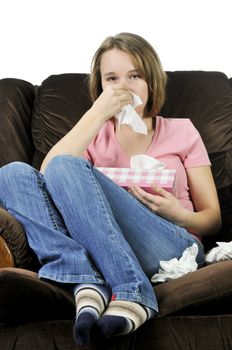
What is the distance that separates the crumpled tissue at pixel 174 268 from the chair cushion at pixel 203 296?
0.13 m

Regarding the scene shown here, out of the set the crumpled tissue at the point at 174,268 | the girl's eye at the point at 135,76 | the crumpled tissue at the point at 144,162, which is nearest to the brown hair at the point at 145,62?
the girl's eye at the point at 135,76

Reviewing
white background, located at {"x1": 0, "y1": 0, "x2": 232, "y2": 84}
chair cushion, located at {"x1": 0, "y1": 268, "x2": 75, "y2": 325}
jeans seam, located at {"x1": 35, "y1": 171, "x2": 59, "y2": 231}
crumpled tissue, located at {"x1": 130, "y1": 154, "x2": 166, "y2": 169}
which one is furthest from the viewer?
white background, located at {"x1": 0, "y1": 0, "x2": 232, "y2": 84}

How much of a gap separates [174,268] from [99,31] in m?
1.34

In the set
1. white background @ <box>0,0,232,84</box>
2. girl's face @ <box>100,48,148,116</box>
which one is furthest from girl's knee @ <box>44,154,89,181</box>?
white background @ <box>0,0,232,84</box>

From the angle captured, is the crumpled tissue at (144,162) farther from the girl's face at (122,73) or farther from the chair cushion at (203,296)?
the chair cushion at (203,296)

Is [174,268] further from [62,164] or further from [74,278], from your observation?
[62,164]

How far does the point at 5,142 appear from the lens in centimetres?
237

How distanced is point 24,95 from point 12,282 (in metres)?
1.21

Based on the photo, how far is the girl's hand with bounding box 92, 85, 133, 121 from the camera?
201 cm

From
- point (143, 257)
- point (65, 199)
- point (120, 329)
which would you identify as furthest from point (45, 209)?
point (120, 329)

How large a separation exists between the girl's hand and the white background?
68 cm

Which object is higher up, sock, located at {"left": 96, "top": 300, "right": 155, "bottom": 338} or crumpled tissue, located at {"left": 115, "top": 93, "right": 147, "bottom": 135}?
crumpled tissue, located at {"left": 115, "top": 93, "right": 147, "bottom": 135}

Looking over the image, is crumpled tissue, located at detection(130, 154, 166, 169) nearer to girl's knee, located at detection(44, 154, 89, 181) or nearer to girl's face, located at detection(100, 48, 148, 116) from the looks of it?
girl's face, located at detection(100, 48, 148, 116)

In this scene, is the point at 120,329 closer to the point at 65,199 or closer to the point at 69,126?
the point at 65,199
